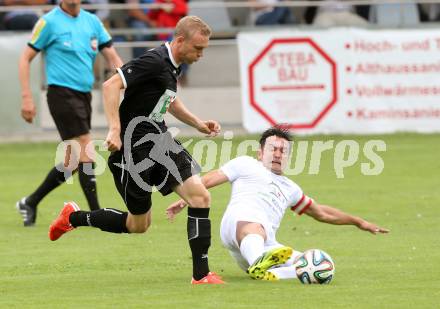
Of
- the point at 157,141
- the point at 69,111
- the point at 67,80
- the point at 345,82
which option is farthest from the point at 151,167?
the point at 345,82

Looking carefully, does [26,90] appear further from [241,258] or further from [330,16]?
[330,16]

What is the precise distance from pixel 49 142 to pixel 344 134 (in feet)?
16.5

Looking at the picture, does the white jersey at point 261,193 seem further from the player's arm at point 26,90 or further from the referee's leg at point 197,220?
the player's arm at point 26,90

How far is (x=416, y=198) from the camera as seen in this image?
14.3m

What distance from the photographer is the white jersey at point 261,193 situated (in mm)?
9625

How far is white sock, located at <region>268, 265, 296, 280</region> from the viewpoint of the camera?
907cm

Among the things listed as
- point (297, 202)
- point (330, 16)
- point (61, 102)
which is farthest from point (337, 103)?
point (297, 202)

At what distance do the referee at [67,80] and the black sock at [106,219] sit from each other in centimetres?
266

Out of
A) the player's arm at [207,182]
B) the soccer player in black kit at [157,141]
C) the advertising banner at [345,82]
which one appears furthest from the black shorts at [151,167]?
the advertising banner at [345,82]

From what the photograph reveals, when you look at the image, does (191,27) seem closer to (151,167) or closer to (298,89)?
(151,167)

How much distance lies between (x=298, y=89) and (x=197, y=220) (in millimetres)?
12033

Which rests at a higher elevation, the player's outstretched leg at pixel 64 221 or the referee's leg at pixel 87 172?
the player's outstretched leg at pixel 64 221

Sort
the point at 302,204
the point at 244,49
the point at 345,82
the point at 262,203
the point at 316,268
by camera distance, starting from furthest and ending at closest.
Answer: the point at 244,49 < the point at 345,82 < the point at 302,204 < the point at 262,203 < the point at 316,268

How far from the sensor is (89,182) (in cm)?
1253
